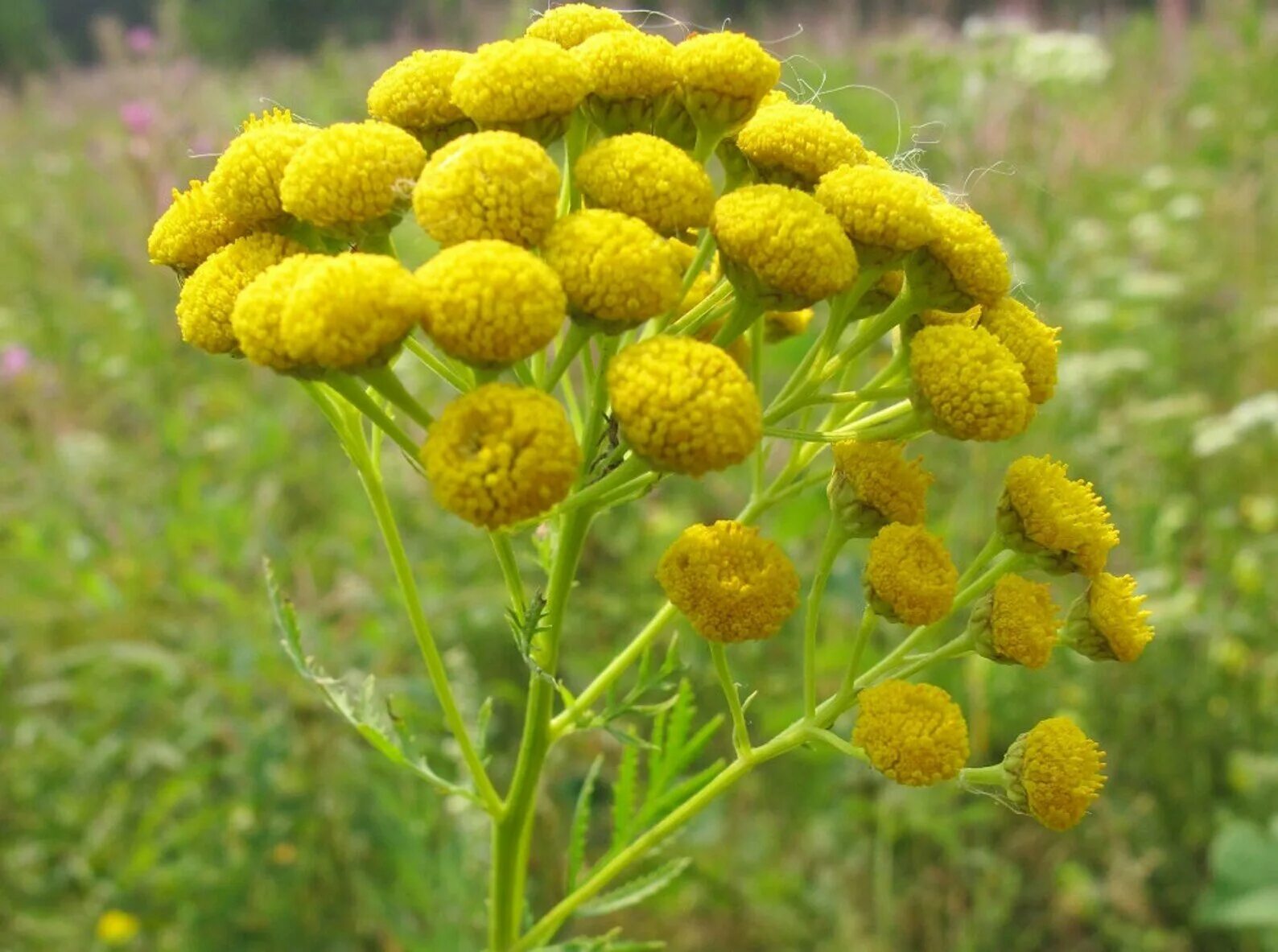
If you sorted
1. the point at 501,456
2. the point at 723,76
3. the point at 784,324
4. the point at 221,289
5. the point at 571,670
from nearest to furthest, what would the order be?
the point at 501,456 < the point at 221,289 < the point at 723,76 < the point at 784,324 < the point at 571,670

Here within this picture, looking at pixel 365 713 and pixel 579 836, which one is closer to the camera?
pixel 365 713

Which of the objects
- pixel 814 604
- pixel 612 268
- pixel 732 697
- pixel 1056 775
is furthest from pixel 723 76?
pixel 1056 775

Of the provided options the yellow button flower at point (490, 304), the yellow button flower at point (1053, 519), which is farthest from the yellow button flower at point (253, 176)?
the yellow button flower at point (1053, 519)

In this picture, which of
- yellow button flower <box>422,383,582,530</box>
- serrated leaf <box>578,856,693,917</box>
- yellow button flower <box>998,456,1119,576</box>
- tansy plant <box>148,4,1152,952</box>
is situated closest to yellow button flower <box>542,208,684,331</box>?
tansy plant <box>148,4,1152,952</box>

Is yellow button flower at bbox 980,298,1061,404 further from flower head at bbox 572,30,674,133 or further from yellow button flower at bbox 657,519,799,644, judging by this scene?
flower head at bbox 572,30,674,133

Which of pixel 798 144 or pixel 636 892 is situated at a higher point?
pixel 798 144

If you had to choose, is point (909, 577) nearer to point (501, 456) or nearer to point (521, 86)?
point (501, 456)
